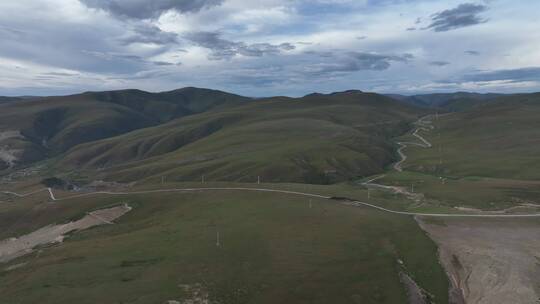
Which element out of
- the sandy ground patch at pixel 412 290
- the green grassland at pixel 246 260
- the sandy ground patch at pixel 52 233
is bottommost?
the sandy ground patch at pixel 52 233

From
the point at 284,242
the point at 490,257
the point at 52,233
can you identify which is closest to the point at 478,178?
the point at 490,257

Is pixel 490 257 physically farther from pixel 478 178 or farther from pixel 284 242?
pixel 478 178

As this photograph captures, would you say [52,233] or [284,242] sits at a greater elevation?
[284,242]

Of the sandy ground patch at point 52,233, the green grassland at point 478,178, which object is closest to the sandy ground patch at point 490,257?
the green grassland at point 478,178

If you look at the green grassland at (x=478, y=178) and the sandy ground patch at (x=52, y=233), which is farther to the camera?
the green grassland at (x=478, y=178)

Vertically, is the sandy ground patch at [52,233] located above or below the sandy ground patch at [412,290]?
below

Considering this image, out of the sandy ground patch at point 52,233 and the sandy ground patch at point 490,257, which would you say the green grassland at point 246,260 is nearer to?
the sandy ground patch at point 490,257

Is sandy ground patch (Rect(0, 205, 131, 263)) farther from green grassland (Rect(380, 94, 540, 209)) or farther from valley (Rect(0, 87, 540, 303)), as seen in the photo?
green grassland (Rect(380, 94, 540, 209))

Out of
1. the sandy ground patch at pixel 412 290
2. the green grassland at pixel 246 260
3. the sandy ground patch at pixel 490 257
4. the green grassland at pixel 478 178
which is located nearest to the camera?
the green grassland at pixel 246 260

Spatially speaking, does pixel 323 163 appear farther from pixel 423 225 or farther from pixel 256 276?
pixel 256 276
